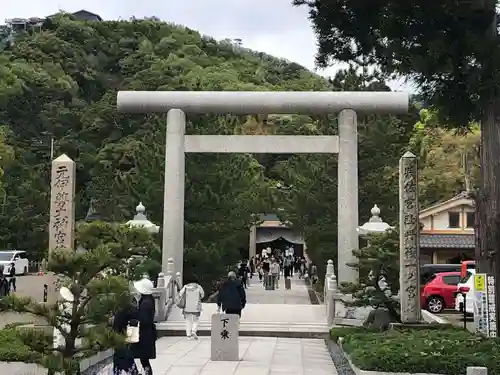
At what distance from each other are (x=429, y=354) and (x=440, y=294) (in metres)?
14.1

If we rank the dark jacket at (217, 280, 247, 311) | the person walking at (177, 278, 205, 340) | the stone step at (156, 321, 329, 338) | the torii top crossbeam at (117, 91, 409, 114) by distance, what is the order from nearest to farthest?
the dark jacket at (217, 280, 247, 311)
the person walking at (177, 278, 205, 340)
the stone step at (156, 321, 329, 338)
the torii top crossbeam at (117, 91, 409, 114)

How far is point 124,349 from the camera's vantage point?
8602mm

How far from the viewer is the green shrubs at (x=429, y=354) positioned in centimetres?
940

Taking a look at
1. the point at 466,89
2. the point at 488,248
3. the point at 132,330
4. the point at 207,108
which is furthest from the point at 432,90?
the point at 207,108

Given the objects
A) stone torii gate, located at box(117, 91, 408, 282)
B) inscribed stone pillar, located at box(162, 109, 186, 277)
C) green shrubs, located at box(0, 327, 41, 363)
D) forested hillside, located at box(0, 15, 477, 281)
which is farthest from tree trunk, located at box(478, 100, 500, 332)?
inscribed stone pillar, located at box(162, 109, 186, 277)

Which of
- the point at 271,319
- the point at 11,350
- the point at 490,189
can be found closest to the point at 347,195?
the point at 271,319

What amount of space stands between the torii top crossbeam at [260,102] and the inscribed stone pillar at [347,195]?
517 millimetres

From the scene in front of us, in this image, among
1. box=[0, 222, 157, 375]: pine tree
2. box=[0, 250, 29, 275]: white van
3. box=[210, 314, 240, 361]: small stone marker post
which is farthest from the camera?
box=[0, 250, 29, 275]: white van

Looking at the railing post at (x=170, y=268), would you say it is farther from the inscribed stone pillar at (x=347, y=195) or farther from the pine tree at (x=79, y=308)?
the pine tree at (x=79, y=308)

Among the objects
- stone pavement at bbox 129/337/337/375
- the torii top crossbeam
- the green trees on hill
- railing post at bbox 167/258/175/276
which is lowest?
stone pavement at bbox 129/337/337/375

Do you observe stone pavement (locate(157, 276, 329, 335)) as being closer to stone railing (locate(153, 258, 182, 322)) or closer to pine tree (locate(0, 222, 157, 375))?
stone railing (locate(153, 258, 182, 322))

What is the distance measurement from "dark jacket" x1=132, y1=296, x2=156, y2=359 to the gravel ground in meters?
3.93

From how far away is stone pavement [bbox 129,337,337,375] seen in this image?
12016 mm

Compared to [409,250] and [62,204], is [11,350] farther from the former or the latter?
[409,250]
